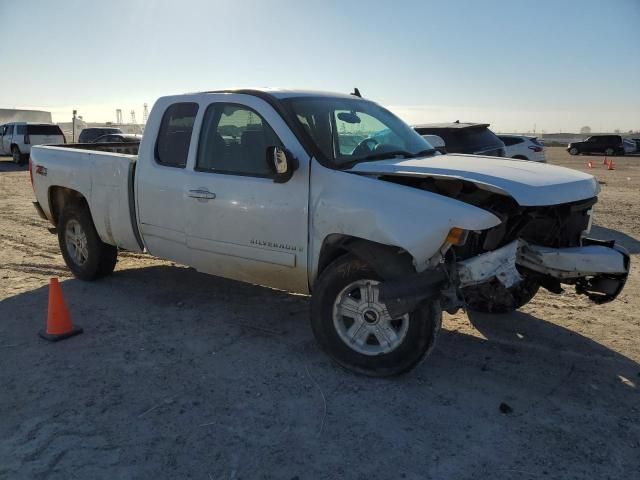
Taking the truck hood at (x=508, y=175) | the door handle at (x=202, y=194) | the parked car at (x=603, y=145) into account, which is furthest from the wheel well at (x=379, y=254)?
the parked car at (x=603, y=145)

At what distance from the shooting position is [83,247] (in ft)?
20.4

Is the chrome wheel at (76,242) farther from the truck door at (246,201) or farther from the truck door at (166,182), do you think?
the truck door at (246,201)

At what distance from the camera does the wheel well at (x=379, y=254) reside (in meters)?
3.66

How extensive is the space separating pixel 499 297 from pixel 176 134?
320cm

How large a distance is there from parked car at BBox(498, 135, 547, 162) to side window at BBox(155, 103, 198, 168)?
42.8 ft

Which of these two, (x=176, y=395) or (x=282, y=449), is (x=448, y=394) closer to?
(x=282, y=449)

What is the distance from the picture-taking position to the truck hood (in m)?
3.49

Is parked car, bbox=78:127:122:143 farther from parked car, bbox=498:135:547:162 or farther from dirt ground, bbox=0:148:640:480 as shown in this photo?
dirt ground, bbox=0:148:640:480

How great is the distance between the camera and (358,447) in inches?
121

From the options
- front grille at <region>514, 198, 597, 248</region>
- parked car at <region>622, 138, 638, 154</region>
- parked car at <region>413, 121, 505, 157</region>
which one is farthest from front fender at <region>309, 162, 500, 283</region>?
parked car at <region>622, 138, 638, 154</region>

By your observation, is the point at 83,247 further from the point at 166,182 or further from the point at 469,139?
the point at 469,139

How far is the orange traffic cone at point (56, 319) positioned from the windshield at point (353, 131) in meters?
2.49

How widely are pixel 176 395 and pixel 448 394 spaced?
1.83 meters

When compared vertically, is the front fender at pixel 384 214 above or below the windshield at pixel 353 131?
below
